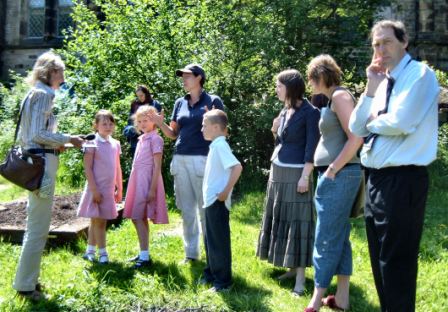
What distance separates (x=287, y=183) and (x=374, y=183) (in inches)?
59.2

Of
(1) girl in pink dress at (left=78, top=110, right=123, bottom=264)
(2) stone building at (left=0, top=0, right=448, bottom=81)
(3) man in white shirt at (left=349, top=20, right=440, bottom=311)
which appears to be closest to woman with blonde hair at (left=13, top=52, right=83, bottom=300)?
(1) girl in pink dress at (left=78, top=110, right=123, bottom=264)

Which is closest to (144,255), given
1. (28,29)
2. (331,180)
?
(331,180)

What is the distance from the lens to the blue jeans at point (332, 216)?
4383 millimetres

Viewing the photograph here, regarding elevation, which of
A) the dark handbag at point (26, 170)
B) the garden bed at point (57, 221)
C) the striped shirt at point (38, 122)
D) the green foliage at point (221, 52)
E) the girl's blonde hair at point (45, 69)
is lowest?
the garden bed at point (57, 221)

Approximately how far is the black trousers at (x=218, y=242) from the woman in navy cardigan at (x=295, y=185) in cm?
44

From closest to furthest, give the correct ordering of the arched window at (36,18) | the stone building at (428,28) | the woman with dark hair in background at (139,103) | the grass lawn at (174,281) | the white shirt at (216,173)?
the grass lawn at (174,281)
the white shirt at (216,173)
the woman with dark hair in background at (139,103)
the stone building at (428,28)
the arched window at (36,18)

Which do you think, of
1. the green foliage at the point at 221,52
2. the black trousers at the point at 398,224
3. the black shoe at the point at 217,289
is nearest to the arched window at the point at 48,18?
the green foliage at the point at 221,52

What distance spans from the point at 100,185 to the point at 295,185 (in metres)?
2.20

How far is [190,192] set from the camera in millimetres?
5789

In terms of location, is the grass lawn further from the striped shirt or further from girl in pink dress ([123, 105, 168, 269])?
the striped shirt

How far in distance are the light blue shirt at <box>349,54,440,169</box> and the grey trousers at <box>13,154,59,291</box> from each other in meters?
2.74

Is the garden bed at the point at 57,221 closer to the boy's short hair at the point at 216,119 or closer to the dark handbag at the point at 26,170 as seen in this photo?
the dark handbag at the point at 26,170

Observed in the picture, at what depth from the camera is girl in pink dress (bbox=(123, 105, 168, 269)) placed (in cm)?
581

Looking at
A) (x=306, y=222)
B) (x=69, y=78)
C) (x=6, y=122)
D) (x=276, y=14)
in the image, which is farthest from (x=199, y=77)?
(x=6, y=122)
